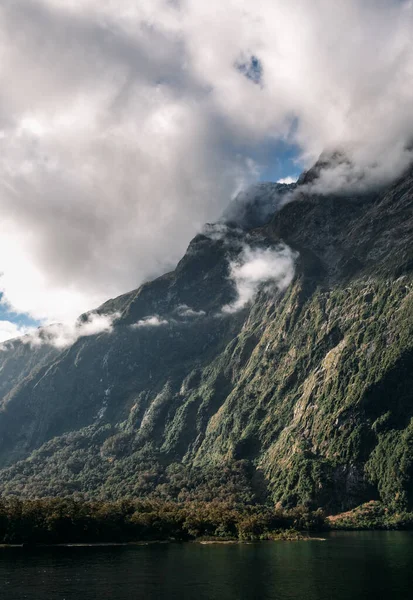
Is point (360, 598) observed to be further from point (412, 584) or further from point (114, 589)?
point (114, 589)

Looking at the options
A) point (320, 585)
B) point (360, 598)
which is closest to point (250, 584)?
point (320, 585)

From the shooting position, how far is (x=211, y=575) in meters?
138

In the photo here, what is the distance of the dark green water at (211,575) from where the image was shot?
378ft

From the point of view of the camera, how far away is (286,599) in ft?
358

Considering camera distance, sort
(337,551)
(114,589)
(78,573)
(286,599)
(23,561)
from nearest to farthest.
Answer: (286,599)
(114,589)
(78,573)
(23,561)
(337,551)

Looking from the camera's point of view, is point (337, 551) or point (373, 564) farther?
point (337, 551)

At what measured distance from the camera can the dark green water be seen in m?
115

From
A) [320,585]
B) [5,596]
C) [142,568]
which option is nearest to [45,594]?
[5,596]

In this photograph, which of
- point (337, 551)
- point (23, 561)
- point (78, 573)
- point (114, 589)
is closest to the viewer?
point (114, 589)

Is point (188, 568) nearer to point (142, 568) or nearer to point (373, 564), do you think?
point (142, 568)

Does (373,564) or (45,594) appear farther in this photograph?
(373,564)

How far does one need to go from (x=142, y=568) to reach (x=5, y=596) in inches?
1885

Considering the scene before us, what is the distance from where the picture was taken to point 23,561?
16725 cm

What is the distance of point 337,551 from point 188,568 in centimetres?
6532
